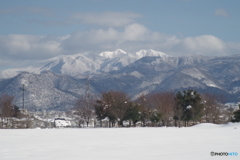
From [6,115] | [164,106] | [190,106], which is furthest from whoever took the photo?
[6,115]

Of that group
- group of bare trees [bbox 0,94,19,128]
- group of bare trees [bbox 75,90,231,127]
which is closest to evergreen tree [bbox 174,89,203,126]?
group of bare trees [bbox 75,90,231,127]

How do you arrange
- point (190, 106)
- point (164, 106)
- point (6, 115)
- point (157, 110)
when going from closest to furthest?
1. point (190, 106)
2. point (164, 106)
3. point (157, 110)
4. point (6, 115)

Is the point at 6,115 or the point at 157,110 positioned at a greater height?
the point at 157,110

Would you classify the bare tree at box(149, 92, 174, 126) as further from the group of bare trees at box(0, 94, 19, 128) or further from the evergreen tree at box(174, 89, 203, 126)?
the group of bare trees at box(0, 94, 19, 128)

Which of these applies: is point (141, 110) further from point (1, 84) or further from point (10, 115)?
point (1, 84)

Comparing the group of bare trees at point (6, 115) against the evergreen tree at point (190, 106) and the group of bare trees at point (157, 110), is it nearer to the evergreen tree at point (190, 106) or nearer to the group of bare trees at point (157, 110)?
the group of bare trees at point (157, 110)

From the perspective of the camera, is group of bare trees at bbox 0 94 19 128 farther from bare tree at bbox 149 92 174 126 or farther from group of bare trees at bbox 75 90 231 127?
bare tree at bbox 149 92 174 126

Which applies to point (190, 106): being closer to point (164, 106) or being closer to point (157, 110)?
point (164, 106)

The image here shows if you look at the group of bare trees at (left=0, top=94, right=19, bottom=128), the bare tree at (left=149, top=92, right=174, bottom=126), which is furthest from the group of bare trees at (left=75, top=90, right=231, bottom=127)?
the group of bare trees at (left=0, top=94, right=19, bottom=128)

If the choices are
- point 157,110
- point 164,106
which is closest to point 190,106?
point 164,106

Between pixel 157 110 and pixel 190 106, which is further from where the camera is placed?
pixel 157 110

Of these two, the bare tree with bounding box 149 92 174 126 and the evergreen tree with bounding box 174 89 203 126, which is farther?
the bare tree with bounding box 149 92 174 126

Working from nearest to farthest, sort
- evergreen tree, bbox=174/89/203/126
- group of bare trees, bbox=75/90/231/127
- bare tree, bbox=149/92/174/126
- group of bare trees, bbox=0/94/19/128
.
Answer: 1. evergreen tree, bbox=174/89/203/126
2. group of bare trees, bbox=75/90/231/127
3. bare tree, bbox=149/92/174/126
4. group of bare trees, bbox=0/94/19/128

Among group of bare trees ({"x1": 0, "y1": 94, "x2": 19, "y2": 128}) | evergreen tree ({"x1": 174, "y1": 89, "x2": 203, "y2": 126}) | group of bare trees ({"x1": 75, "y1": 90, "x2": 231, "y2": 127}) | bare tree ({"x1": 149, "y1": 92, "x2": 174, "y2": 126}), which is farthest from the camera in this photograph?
group of bare trees ({"x1": 0, "y1": 94, "x2": 19, "y2": 128})
